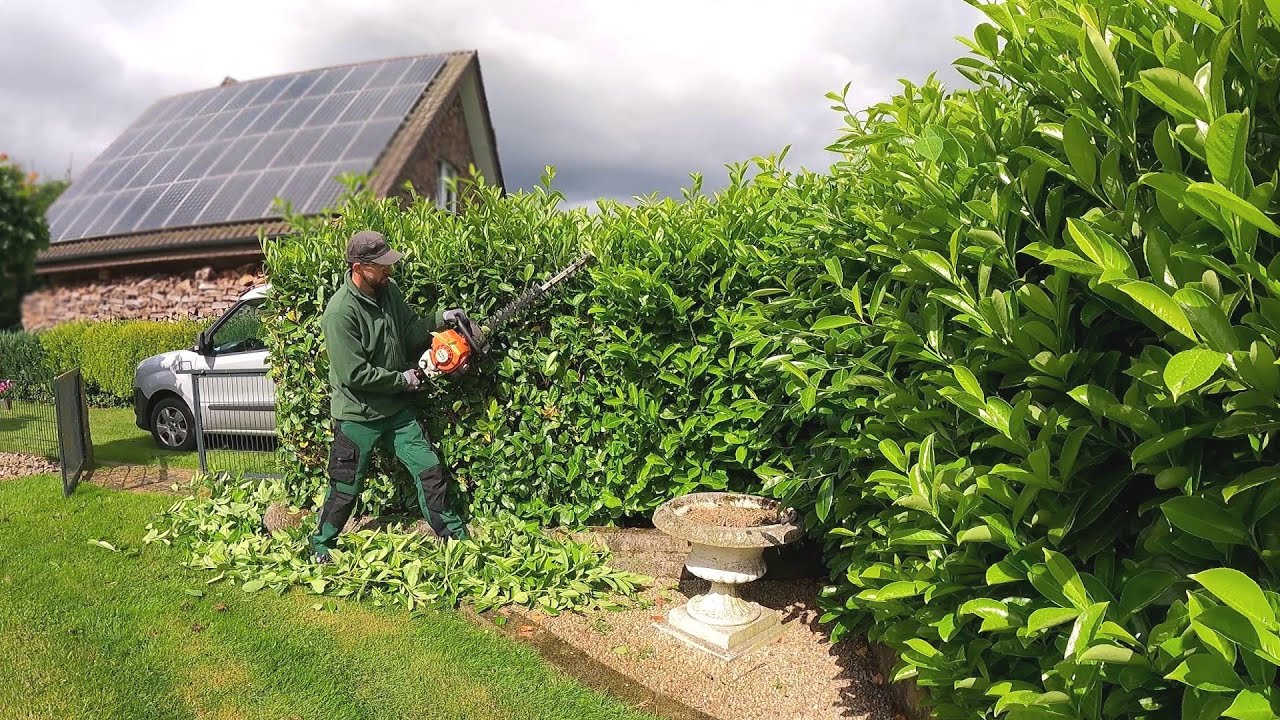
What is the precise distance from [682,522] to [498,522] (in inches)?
66.2

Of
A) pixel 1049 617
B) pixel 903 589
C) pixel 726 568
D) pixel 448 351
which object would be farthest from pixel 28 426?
pixel 1049 617

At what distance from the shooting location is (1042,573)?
1.65 metres

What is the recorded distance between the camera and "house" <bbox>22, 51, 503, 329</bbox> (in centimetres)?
1327

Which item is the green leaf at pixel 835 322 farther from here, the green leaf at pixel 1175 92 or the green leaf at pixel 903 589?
the green leaf at pixel 1175 92

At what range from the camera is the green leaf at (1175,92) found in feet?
4.28

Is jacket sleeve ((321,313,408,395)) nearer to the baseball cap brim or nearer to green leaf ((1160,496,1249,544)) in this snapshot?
the baseball cap brim

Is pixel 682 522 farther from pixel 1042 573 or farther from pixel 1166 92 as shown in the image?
pixel 1166 92

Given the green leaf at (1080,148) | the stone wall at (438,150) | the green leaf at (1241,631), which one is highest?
the stone wall at (438,150)

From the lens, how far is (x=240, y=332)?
8852 millimetres

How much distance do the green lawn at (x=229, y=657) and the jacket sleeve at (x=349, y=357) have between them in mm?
1312

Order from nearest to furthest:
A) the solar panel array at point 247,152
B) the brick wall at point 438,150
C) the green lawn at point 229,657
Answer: the green lawn at point 229,657
the solar panel array at point 247,152
the brick wall at point 438,150

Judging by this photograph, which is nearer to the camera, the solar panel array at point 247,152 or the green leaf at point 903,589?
the green leaf at point 903,589

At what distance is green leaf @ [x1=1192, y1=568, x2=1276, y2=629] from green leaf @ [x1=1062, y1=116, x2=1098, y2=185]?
0.86 m

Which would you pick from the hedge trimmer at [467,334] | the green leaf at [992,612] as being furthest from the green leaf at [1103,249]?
the hedge trimmer at [467,334]
